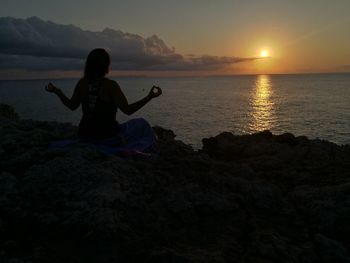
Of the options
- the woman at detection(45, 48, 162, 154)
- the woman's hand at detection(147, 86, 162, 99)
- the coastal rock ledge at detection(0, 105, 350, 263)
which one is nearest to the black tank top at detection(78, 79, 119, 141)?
the woman at detection(45, 48, 162, 154)

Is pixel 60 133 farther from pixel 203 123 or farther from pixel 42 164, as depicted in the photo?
pixel 203 123

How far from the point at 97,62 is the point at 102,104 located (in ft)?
3.06

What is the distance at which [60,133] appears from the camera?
34.5 ft

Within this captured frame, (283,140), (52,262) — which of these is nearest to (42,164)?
(52,262)

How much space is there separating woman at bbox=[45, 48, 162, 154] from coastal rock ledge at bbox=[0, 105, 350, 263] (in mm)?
600

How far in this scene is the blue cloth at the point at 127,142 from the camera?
8469 millimetres

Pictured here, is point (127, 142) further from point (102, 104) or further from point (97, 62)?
point (97, 62)

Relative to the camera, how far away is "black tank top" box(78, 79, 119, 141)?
8.38 meters

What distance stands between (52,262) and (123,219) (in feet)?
4.20

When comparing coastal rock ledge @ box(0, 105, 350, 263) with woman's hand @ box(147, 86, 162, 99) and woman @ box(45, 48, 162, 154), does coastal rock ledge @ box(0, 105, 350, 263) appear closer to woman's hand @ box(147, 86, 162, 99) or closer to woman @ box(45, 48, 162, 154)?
woman @ box(45, 48, 162, 154)

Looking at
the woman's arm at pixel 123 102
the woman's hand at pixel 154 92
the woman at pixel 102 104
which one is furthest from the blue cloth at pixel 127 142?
the woman's hand at pixel 154 92

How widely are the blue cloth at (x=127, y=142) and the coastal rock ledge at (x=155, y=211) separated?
0.29 m

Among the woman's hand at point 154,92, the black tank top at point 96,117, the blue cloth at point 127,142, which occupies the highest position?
the woman's hand at point 154,92

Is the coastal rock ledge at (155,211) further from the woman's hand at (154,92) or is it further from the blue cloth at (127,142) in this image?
the woman's hand at (154,92)
